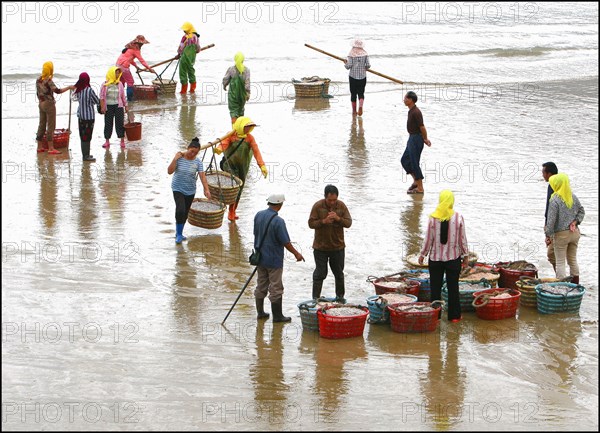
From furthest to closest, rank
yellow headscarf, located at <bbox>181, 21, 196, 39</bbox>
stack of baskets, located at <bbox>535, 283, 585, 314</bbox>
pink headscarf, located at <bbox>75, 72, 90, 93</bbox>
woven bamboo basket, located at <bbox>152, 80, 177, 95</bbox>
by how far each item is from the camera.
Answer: woven bamboo basket, located at <bbox>152, 80, 177, 95</bbox>, yellow headscarf, located at <bbox>181, 21, 196, 39</bbox>, pink headscarf, located at <bbox>75, 72, 90, 93</bbox>, stack of baskets, located at <bbox>535, 283, 585, 314</bbox>

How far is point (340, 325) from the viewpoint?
1084 centimetres

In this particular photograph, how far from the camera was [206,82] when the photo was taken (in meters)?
28.2

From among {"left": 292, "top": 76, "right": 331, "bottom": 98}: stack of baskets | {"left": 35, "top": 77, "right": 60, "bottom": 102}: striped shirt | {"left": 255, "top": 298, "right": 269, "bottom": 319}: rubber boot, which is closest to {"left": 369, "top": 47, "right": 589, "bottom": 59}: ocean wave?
{"left": 292, "top": 76, "right": 331, "bottom": 98}: stack of baskets

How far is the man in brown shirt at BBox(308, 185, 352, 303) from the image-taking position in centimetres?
1164

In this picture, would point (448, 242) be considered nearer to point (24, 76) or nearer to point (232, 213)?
point (232, 213)

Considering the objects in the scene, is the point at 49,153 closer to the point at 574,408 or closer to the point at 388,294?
the point at 388,294

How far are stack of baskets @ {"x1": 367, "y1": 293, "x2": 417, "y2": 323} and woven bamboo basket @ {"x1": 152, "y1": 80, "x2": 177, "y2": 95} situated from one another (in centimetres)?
1360

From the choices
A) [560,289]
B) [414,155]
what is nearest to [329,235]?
[560,289]

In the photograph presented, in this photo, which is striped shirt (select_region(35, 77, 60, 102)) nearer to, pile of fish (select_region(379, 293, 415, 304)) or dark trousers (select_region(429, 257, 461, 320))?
pile of fish (select_region(379, 293, 415, 304))

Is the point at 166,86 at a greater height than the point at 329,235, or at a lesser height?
greater

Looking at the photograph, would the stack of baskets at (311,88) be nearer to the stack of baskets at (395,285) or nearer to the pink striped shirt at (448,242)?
the stack of baskets at (395,285)

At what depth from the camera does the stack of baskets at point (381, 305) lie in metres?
11.2

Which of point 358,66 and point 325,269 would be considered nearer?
point 325,269

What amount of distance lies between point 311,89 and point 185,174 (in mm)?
10950
